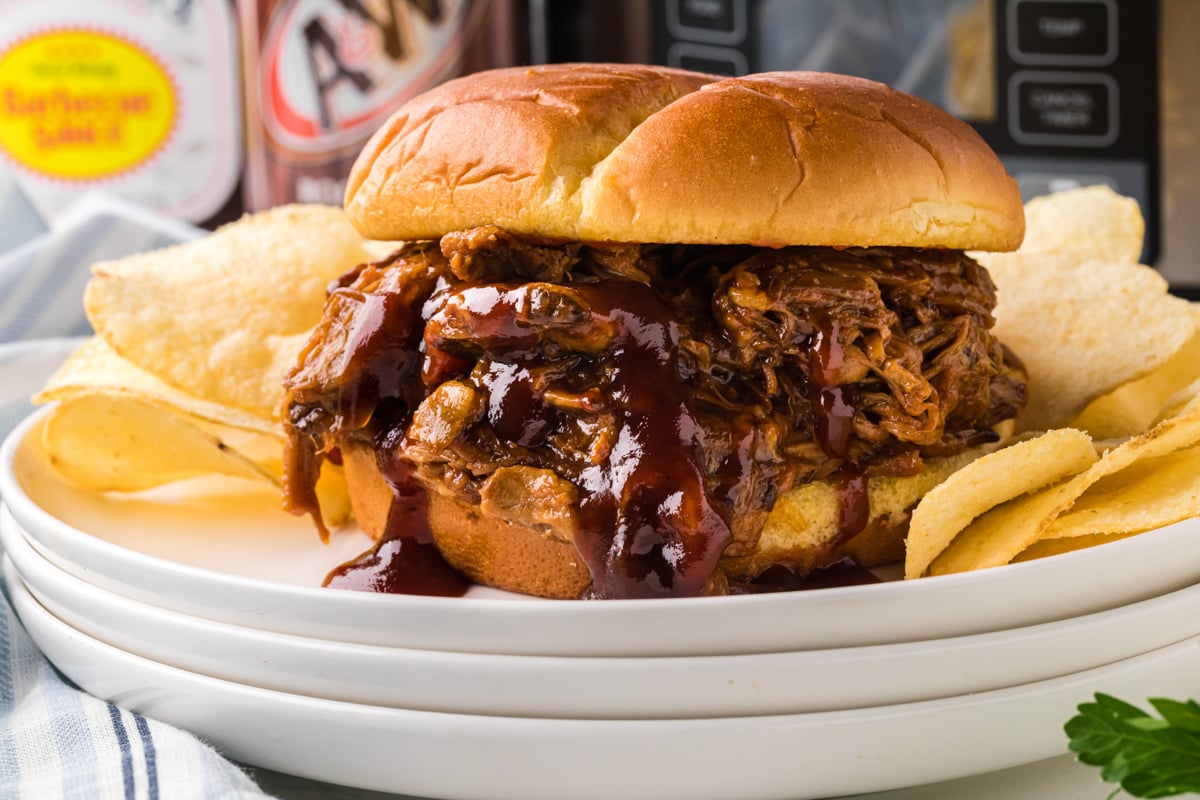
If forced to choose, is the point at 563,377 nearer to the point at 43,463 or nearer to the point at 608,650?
the point at 608,650

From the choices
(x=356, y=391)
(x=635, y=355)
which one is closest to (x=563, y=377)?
(x=635, y=355)

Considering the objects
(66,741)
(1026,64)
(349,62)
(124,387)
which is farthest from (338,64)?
(66,741)

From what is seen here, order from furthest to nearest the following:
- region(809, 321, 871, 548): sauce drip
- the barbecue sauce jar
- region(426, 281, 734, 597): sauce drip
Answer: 1. the barbecue sauce jar
2. region(809, 321, 871, 548): sauce drip
3. region(426, 281, 734, 597): sauce drip

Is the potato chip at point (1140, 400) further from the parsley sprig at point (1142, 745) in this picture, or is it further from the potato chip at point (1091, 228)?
the parsley sprig at point (1142, 745)

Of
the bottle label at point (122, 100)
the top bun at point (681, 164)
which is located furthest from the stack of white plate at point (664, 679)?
the bottle label at point (122, 100)

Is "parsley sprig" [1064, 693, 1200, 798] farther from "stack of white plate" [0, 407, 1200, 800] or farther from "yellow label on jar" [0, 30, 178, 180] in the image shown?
"yellow label on jar" [0, 30, 178, 180]

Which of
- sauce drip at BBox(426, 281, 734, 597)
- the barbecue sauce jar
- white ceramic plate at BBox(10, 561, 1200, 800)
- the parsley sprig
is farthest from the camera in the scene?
the barbecue sauce jar

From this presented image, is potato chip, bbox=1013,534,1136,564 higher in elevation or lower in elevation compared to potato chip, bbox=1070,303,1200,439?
higher

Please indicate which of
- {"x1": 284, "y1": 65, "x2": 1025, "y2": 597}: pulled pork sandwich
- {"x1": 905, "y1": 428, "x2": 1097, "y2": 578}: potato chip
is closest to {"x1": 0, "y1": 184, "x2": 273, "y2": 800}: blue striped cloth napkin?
{"x1": 284, "y1": 65, "x2": 1025, "y2": 597}: pulled pork sandwich
